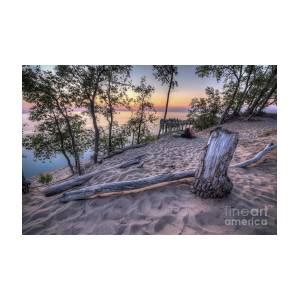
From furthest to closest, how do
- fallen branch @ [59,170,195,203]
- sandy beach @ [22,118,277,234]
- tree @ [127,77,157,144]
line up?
1. tree @ [127,77,157,144]
2. fallen branch @ [59,170,195,203]
3. sandy beach @ [22,118,277,234]

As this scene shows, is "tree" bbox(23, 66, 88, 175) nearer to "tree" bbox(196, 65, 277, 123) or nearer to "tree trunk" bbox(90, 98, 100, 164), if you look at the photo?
"tree trunk" bbox(90, 98, 100, 164)

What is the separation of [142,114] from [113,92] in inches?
24.6

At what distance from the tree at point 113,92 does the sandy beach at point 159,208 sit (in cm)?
106

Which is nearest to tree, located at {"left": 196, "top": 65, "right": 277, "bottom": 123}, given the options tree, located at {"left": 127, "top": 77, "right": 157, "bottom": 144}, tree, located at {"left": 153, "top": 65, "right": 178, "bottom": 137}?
tree, located at {"left": 153, "top": 65, "right": 178, "bottom": 137}

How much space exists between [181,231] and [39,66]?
2907 millimetres

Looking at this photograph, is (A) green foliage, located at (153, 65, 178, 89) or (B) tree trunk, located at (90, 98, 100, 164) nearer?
(A) green foliage, located at (153, 65, 178, 89)

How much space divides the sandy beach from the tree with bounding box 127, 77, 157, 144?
816 millimetres

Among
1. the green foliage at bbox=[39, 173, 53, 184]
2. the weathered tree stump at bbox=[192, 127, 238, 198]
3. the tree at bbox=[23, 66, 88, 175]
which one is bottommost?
the green foliage at bbox=[39, 173, 53, 184]

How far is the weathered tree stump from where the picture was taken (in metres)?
1.92

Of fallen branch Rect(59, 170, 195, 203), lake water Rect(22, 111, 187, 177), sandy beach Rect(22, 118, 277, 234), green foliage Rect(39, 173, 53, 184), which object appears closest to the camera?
sandy beach Rect(22, 118, 277, 234)

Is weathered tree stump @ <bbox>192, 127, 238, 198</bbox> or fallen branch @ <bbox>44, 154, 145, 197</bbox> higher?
weathered tree stump @ <bbox>192, 127, 238, 198</bbox>

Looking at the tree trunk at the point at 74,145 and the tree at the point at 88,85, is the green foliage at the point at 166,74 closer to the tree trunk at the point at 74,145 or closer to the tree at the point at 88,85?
the tree at the point at 88,85

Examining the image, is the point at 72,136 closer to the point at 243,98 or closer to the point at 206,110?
the point at 206,110
